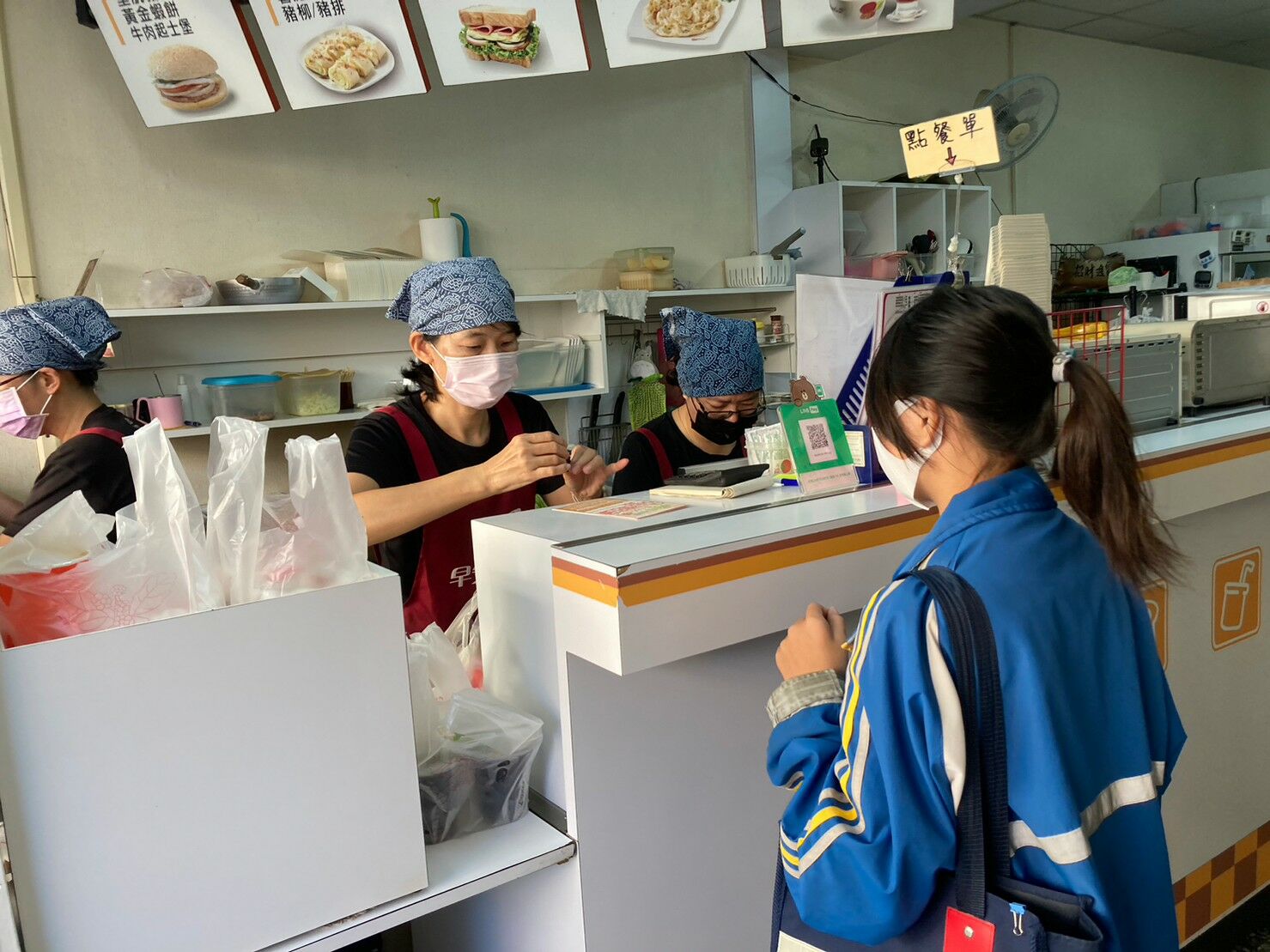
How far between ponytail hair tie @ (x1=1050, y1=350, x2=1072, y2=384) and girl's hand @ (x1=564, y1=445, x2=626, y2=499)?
1.01 m

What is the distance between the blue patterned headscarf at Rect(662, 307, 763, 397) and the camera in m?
2.56

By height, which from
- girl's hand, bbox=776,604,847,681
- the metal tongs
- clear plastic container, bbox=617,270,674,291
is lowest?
girl's hand, bbox=776,604,847,681

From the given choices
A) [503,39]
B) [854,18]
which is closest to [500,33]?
[503,39]

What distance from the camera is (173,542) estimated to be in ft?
3.44

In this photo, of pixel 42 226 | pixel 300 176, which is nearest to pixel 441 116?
pixel 300 176

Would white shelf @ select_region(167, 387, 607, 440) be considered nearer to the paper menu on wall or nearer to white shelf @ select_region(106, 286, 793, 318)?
white shelf @ select_region(106, 286, 793, 318)

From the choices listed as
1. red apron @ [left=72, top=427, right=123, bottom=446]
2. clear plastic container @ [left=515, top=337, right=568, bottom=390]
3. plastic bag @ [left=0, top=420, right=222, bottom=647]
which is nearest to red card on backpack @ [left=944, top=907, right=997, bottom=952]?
plastic bag @ [left=0, top=420, right=222, bottom=647]

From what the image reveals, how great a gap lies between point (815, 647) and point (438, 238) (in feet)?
9.98

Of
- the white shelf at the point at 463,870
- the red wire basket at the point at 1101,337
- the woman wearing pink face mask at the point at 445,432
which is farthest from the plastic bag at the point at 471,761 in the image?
the red wire basket at the point at 1101,337

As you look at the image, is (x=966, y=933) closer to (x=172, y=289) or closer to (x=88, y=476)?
(x=88, y=476)

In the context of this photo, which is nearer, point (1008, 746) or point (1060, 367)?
point (1008, 746)

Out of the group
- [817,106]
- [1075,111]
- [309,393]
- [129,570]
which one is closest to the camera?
[129,570]

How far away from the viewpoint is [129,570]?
1.03 metres

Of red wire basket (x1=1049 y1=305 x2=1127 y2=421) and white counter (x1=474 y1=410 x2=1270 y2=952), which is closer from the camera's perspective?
white counter (x1=474 y1=410 x2=1270 y2=952)
